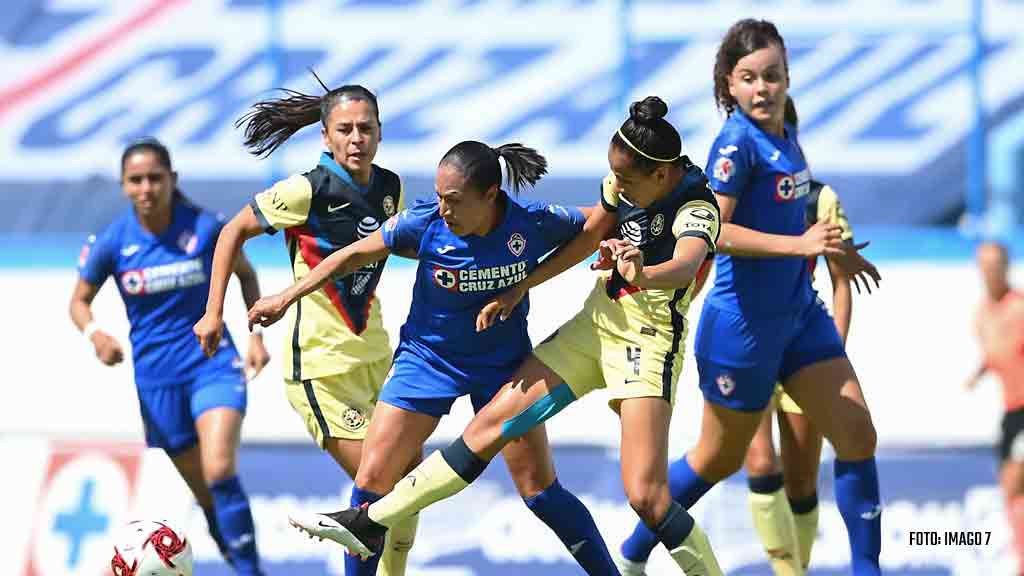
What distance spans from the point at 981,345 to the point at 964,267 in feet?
2.64

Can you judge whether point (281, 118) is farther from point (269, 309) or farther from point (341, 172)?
point (269, 309)

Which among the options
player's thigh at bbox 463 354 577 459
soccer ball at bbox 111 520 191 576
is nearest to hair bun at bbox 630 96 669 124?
player's thigh at bbox 463 354 577 459

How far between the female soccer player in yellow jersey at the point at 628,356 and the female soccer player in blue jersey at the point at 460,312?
0.11 meters

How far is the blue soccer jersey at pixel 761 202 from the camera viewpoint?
21.0 feet

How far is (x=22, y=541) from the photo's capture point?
9016 mm

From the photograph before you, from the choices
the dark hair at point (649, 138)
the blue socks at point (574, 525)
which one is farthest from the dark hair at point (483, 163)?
the blue socks at point (574, 525)

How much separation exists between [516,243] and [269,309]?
91 cm

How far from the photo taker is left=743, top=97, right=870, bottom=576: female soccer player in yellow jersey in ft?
24.3

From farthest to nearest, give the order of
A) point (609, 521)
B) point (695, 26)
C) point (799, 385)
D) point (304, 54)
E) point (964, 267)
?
point (304, 54) → point (695, 26) → point (964, 267) → point (609, 521) → point (799, 385)

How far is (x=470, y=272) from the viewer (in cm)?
618

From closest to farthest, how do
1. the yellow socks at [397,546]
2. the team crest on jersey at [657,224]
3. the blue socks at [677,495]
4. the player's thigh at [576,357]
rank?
the team crest on jersey at [657,224] < the player's thigh at [576,357] < the yellow socks at [397,546] < the blue socks at [677,495]

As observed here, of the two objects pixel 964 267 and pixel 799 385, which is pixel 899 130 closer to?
pixel 964 267

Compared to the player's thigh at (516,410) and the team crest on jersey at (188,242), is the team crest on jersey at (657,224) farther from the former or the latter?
the team crest on jersey at (188,242)

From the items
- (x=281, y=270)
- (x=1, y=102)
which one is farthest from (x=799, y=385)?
(x=1, y=102)
